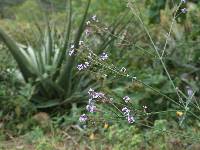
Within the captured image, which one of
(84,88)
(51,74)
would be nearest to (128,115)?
(51,74)

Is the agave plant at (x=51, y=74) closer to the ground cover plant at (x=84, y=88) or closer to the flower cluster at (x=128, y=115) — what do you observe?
the ground cover plant at (x=84, y=88)

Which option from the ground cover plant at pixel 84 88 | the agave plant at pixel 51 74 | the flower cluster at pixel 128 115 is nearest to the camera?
the flower cluster at pixel 128 115

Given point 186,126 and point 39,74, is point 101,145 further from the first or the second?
point 39,74

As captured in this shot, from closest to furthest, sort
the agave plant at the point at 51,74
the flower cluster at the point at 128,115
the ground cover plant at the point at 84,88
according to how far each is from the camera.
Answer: the flower cluster at the point at 128,115 → the ground cover plant at the point at 84,88 → the agave plant at the point at 51,74

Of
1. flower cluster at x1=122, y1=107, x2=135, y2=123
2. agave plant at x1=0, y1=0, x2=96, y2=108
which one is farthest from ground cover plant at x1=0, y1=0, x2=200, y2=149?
flower cluster at x1=122, y1=107, x2=135, y2=123

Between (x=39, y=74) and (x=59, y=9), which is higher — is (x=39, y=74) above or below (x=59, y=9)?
below

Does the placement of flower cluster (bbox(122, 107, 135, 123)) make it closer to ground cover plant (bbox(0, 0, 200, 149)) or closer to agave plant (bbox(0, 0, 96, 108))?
ground cover plant (bbox(0, 0, 200, 149))

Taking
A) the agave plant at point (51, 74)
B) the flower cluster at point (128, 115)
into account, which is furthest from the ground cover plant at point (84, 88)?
the flower cluster at point (128, 115)

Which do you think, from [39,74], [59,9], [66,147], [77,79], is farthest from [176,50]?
[59,9]
